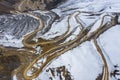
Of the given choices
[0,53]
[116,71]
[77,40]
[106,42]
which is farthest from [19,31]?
[116,71]

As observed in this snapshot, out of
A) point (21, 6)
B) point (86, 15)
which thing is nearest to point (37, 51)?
point (86, 15)

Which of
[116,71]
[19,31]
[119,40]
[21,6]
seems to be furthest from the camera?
[21,6]

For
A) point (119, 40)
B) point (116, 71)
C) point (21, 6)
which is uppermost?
point (21, 6)

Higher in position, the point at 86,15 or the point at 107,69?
the point at 86,15

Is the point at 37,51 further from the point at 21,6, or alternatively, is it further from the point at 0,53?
the point at 21,6

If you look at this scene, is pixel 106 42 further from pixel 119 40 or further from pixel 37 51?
pixel 37 51

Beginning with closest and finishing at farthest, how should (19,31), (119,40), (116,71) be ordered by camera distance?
1. (116,71)
2. (119,40)
3. (19,31)

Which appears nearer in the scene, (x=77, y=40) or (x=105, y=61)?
(x=105, y=61)

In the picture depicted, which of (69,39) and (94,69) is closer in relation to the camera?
(94,69)

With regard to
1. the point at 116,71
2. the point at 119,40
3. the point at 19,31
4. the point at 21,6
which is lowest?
the point at 116,71
